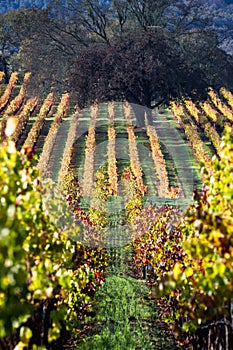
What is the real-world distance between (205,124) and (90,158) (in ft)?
23.1

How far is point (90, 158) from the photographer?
2505 centimetres

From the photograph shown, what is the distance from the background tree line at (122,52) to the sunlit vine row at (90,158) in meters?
1.44

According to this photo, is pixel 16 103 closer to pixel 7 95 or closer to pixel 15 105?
pixel 15 105

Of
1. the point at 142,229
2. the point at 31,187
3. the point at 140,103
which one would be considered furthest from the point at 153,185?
the point at 31,187

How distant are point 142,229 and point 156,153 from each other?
1320 cm

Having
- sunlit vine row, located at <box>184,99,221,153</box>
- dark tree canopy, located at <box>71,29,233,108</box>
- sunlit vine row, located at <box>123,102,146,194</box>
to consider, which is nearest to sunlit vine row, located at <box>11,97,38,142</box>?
dark tree canopy, located at <box>71,29,233,108</box>

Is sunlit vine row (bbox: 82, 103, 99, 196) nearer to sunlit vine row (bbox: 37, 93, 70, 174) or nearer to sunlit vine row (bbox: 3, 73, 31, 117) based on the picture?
sunlit vine row (bbox: 37, 93, 70, 174)

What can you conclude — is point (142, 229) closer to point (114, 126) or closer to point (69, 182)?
point (69, 182)

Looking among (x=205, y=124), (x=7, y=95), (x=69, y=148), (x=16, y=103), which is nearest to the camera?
(x=69, y=148)

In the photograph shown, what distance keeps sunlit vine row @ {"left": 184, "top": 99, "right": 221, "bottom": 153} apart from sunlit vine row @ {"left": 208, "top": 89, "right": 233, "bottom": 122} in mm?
1211

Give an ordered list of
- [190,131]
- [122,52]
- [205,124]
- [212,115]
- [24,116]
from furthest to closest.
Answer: [212,115] → [24,116] → [205,124] → [122,52] → [190,131]

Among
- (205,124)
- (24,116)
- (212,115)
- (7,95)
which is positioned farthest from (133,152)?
(7,95)

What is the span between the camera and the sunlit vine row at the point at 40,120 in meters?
26.4

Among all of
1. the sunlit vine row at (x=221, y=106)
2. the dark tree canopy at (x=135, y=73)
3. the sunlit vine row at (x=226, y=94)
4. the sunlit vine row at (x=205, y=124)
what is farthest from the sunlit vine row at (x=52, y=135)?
the sunlit vine row at (x=226, y=94)
